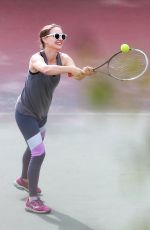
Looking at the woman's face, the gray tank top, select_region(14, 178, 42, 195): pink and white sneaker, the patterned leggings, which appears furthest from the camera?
select_region(14, 178, 42, 195): pink and white sneaker

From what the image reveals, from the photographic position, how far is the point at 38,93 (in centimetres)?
326

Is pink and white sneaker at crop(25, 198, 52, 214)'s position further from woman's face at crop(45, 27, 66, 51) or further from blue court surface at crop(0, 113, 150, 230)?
woman's face at crop(45, 27, 66, 51)

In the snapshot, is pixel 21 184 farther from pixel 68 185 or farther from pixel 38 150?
pixel 38 150

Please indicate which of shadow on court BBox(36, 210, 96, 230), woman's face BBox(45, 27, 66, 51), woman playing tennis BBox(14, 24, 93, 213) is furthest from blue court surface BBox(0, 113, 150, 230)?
woman's face BBox(45, 27, 66, 51)

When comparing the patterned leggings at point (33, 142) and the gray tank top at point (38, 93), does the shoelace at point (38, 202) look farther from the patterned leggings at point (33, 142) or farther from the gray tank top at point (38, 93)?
the gray tank top at point (38, 93)

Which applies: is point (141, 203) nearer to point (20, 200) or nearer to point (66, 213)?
point (66, 213)

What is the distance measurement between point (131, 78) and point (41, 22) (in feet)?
25.3

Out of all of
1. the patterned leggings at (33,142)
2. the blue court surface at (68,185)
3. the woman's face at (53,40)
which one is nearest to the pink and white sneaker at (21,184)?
the blue court surface at (68,185)

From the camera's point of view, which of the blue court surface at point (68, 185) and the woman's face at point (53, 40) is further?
the blue court surface at point (68, 185)

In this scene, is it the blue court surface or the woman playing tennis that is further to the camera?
the blue court surface

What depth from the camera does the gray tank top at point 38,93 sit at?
3.23 m

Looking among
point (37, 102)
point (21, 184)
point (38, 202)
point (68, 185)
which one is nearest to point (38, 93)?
point (37, 102)

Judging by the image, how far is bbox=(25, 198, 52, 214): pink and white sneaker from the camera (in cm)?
343

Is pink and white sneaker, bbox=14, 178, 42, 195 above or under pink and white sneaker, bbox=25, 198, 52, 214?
under
